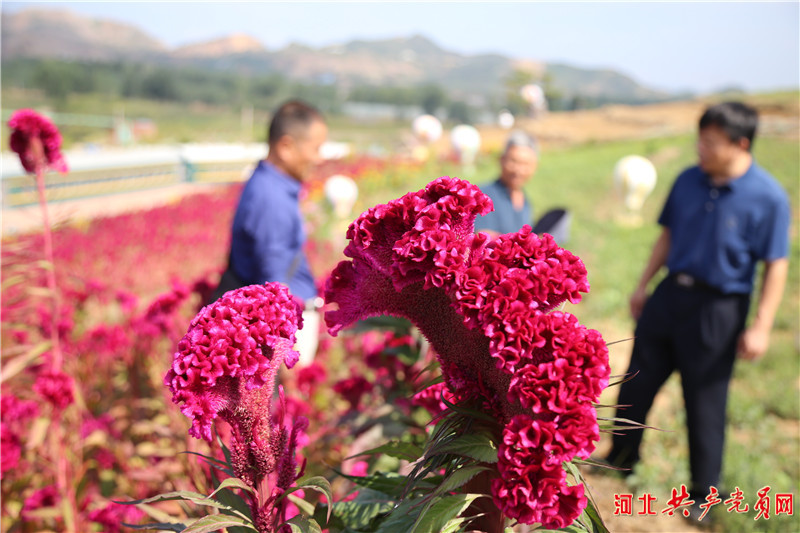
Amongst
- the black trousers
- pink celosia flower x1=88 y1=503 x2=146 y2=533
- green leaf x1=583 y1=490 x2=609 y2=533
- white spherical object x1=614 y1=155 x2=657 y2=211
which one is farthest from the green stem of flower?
white spherical object x1=614 y1=155 x2=657 y2=211

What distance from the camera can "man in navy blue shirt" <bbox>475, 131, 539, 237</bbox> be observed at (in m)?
2.83

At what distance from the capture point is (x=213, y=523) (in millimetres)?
766

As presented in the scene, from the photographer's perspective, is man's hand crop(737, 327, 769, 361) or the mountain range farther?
the mountain range

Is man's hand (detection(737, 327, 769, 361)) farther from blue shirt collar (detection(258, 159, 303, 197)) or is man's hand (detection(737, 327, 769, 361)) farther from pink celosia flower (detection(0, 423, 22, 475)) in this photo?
pink celosia flower (detection(0, 423, 22, 475))

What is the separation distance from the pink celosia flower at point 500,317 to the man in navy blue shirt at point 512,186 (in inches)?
78.2

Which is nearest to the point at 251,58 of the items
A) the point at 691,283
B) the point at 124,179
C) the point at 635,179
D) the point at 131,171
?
the point at 131,171

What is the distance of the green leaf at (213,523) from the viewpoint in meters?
0.75

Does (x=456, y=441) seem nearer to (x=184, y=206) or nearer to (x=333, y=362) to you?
(x=333, y=362)

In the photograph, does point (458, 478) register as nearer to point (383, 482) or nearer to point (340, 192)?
point (383, 482)

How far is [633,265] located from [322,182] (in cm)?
700

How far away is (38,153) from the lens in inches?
70.6

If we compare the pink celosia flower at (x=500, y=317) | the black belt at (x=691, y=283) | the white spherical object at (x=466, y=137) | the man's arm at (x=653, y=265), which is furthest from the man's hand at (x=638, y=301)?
the white spherical object at (x=466, y=137)

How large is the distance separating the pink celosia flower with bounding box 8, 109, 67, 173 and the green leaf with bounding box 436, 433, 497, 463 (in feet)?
5.57

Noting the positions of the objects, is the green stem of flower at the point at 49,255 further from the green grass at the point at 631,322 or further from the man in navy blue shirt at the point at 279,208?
the green grass at the point at 631,322
